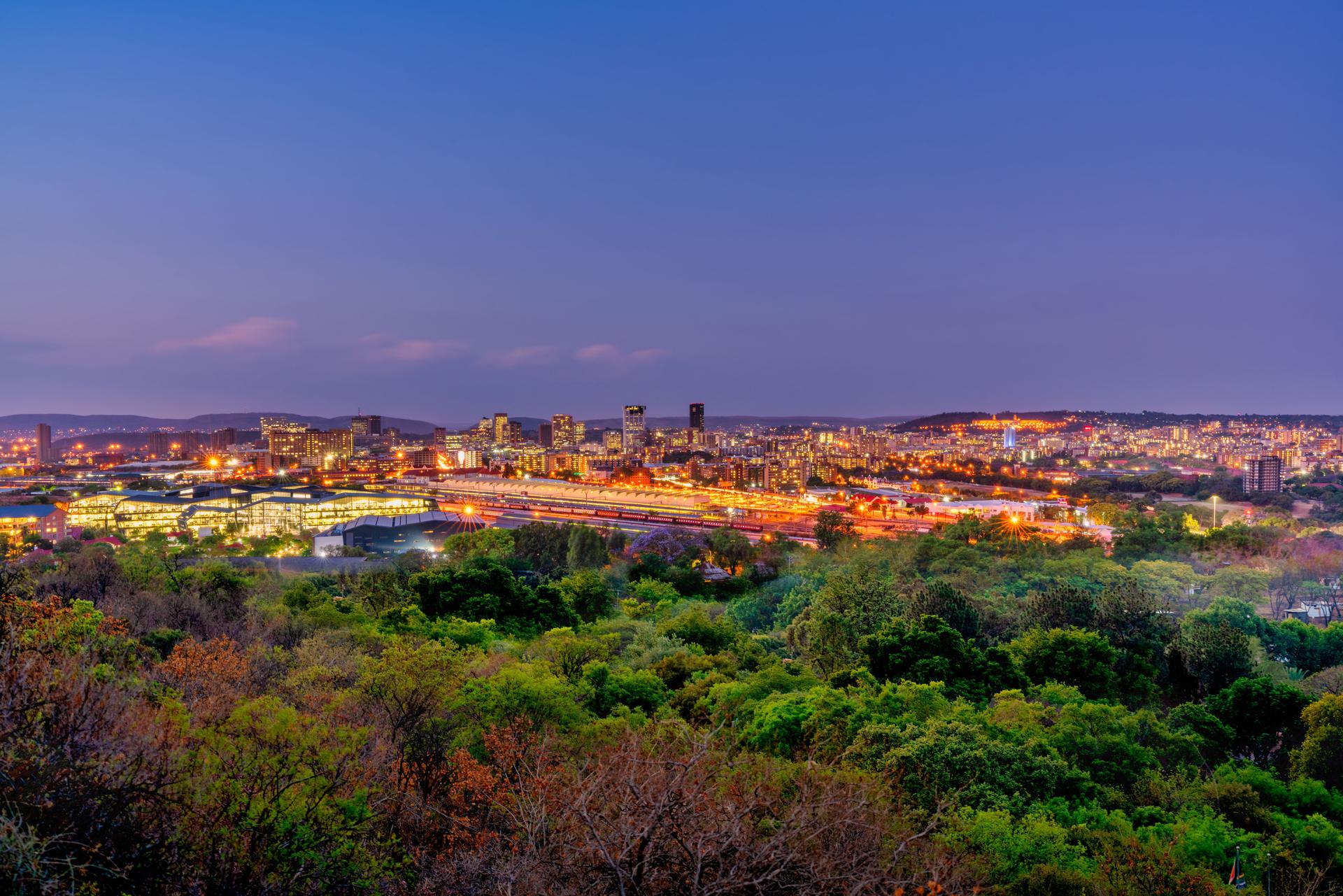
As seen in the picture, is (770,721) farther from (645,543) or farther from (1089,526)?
(1089,526)

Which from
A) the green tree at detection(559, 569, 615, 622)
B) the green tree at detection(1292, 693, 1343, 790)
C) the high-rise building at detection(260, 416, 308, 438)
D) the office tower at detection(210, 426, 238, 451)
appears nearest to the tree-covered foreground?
the green tree at detection(1292, 693, 1343, 790)

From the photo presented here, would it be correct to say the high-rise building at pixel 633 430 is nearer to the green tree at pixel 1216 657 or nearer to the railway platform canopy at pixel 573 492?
the railway platform canopy at pixel 573 492

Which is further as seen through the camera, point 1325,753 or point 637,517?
point 637,517

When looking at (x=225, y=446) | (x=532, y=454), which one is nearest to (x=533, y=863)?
(x=532, y=454)

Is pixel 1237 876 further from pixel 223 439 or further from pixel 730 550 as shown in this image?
pixel 223 439

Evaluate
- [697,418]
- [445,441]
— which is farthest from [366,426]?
[697,418]

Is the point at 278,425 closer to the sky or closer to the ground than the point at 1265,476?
closer to the sky

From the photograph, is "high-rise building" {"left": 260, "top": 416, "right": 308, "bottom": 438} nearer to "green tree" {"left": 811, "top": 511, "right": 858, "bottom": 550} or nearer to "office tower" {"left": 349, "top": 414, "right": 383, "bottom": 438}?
"office tower" {"left": 349, "top": 414, "right": 383, "bottom": 438}
